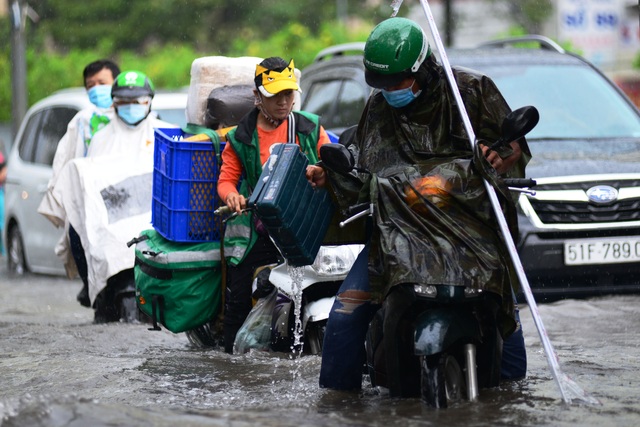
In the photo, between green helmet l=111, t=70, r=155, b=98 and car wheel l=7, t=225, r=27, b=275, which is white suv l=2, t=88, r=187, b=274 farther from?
green helmet l=111, t=70, r=155, b=98

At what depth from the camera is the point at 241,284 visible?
7.27 metres

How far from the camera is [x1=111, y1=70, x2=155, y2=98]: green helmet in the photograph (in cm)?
938

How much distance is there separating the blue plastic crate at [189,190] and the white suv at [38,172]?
5.31 m

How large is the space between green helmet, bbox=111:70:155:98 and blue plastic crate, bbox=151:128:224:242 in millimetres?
2014

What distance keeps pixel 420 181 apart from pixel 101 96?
5.56 m

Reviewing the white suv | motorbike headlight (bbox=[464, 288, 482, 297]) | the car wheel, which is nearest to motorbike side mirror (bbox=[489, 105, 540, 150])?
motorbike headlight (bbox=[464, 288, 482, 297])

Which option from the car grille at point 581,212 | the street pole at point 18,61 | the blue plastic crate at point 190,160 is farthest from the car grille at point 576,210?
the street pole at point 18,61

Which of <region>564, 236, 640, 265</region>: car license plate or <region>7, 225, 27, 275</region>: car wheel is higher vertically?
<region>564, 236, 640, 265</region>: car license plate

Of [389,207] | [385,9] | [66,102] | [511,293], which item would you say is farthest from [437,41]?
[385,9]

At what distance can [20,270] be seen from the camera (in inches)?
576

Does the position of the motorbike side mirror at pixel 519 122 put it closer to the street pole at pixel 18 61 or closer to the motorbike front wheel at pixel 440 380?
the motorbike front wheel at pixel 440 380

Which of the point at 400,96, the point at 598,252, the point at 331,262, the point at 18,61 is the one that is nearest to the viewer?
the point at 400,96

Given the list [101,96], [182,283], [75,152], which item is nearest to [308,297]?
[182,283]

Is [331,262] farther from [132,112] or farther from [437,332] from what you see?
[132,112]
